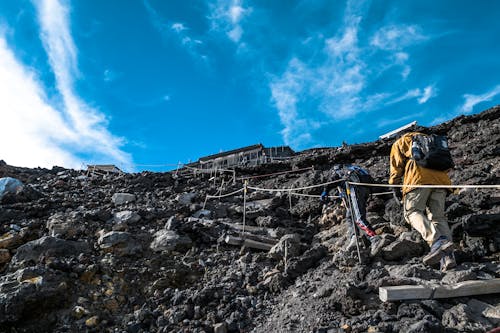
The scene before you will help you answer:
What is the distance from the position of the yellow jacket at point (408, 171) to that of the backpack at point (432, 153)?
0.31 feet

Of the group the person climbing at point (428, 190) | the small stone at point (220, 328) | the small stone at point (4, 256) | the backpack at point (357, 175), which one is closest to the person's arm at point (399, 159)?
the person climbing at point (428, 190)

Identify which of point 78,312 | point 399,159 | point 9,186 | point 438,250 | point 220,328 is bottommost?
point 220,328

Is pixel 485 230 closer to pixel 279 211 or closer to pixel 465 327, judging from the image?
pixel 465 327

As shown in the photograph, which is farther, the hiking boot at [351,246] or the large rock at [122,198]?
the large rock at [122,198]

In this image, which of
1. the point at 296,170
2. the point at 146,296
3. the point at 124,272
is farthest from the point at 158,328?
the point at 296,170

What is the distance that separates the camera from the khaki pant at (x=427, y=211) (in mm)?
4980

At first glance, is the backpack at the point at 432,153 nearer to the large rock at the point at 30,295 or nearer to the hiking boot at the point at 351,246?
the hiking boot at the point at 351,246

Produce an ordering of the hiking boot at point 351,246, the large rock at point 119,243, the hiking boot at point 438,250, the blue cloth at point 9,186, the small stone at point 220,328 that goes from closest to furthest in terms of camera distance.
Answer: the hiking boot at point 438,250, the small stone at point 220,328, the hiking boot at point 351,246, the large rock at point 119,243, the blue cloth at point 9,186

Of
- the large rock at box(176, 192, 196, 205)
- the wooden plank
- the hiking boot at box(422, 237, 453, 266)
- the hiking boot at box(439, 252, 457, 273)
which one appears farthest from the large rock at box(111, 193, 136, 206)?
the hiking boot at box(439, 252, 457, 273)

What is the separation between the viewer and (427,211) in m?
5.22

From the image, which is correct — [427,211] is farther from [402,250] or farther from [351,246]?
[351,246]

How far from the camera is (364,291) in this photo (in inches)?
177

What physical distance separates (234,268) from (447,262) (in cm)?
368

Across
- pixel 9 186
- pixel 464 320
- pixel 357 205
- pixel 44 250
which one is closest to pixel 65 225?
pixel 44 250
